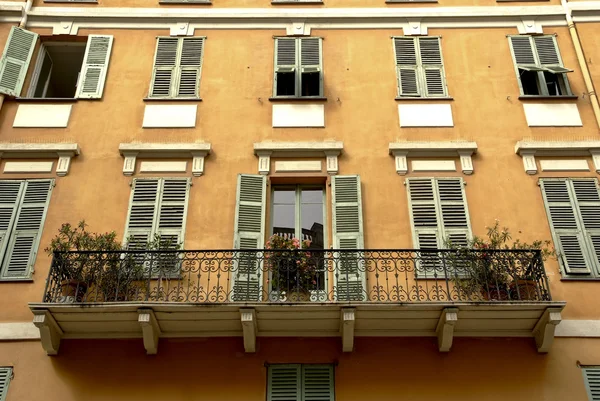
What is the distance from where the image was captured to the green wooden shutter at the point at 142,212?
423 inches

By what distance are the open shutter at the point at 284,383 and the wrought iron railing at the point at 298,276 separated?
3.21 ft

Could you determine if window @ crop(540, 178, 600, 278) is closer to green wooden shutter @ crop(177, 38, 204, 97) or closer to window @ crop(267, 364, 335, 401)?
window @ crop(267, 364, 335, 401)

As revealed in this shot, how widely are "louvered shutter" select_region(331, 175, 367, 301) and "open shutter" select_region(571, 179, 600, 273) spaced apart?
3.53 metres

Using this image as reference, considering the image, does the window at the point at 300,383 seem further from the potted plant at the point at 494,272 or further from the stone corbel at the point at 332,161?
the stone corbel at the point at 332,161

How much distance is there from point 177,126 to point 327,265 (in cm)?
388

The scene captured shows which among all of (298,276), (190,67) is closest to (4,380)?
(298,276)

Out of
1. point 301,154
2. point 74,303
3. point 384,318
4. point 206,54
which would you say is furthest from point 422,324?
point 206,54

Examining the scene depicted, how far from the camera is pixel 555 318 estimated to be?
9180 mm

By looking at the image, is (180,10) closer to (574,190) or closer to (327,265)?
(327,265)

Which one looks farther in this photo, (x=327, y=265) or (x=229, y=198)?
(x=229, y=198)

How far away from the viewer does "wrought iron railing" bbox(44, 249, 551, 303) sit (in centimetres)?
958

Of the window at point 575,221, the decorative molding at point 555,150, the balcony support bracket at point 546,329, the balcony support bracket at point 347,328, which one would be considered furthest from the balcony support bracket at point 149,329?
the decorative molding at point 555,150

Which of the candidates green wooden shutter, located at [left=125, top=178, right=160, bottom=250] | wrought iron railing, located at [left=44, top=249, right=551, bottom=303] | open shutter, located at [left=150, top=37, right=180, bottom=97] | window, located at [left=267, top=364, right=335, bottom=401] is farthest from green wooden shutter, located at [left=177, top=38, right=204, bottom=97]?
window, located at [left=267, top=364, right=335, bottom=401]

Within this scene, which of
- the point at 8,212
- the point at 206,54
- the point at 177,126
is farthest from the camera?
the point at 206,54
